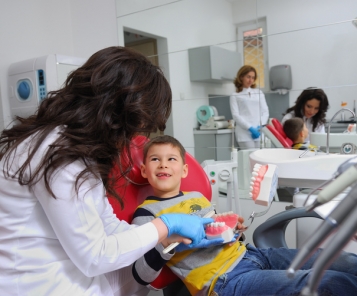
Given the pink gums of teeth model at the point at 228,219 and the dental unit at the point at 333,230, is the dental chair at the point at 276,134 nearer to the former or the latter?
the pink gums of teeth model at the point at 228,219

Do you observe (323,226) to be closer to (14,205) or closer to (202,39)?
(14,205)

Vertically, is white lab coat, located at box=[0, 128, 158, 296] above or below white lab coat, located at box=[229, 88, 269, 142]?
below

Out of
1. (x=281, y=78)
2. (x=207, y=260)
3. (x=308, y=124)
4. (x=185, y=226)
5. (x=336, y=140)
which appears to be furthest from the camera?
(x=281, y=78)

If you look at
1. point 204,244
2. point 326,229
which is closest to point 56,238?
point 204,244

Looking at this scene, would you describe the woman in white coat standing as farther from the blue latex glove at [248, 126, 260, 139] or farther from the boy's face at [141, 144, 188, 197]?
the boy's face at [141, 144, 188, 197]

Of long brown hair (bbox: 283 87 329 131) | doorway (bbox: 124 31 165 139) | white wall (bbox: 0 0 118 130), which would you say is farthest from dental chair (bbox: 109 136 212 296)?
white wall (bbox: 0 0 118 130)

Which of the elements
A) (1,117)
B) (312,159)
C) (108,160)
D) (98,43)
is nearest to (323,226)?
(108,160)

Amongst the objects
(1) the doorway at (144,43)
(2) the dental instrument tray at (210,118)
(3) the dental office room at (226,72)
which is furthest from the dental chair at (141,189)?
(1) the doorway at (144,43)

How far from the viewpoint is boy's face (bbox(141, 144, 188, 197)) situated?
121 cm

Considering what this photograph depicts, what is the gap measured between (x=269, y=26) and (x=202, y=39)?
470mm

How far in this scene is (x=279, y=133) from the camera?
6.54 ft

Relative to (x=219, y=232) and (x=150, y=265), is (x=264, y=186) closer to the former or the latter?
(x=219, y=232)

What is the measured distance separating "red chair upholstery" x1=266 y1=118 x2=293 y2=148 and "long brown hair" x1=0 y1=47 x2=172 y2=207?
3.88 feet

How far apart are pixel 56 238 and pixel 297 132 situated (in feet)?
4.76
